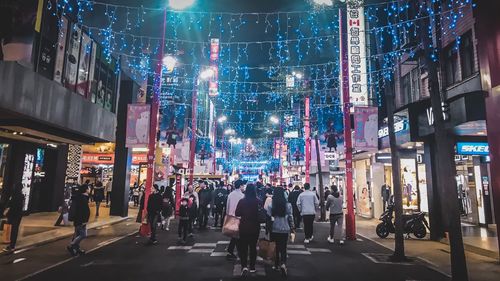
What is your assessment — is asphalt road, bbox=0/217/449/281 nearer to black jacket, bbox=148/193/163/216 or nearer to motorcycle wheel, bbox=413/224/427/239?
black jacket, bbox=148/193/163/216

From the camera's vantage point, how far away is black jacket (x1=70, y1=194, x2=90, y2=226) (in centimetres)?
1046

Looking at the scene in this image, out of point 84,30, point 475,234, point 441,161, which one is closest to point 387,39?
point 475,234

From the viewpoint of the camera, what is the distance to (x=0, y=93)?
37.7ft

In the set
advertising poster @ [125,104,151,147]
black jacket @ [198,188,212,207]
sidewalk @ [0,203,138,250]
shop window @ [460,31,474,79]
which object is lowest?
sidewalk @ [0,203,138,250]

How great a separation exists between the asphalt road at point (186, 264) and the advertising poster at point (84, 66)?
9312 millimetres

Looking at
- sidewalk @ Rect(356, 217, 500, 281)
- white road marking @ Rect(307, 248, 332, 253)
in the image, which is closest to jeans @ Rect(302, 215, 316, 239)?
white road marking @ Rect(307, 248, 332, 253)

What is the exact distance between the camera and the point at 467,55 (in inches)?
597

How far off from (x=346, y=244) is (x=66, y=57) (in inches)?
614

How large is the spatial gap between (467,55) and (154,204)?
14.0 m

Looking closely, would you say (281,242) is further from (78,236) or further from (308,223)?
(78,236)

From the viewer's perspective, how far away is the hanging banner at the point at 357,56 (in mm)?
18984

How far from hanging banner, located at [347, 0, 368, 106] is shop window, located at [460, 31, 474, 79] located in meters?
4.66

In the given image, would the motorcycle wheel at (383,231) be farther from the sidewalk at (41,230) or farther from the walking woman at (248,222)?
the sidewalk at (41,230)

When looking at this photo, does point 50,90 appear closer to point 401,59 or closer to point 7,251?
point 7,251
